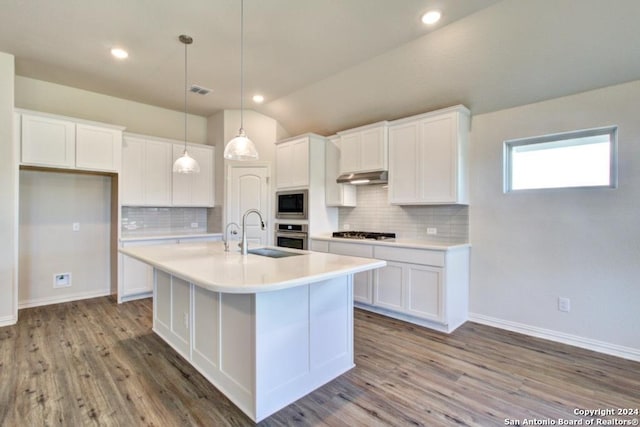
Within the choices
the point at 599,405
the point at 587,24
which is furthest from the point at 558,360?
the point at 587,24

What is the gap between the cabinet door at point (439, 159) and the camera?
11.3ft

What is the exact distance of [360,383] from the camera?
2309mm

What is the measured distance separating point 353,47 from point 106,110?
3768 mm

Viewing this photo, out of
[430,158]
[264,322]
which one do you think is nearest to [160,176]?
[264,322]

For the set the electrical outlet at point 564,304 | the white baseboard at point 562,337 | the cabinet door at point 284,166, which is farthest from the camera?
the cabinet door at point 284,166

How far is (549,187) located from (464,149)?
0.92 metres

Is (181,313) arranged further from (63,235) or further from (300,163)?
(63,235)

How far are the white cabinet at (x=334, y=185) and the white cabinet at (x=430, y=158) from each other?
0.88 metres

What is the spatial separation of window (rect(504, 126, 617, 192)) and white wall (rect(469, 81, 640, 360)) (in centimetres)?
10

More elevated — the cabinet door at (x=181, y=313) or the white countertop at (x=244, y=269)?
the white countertop at (x=244, y=269)

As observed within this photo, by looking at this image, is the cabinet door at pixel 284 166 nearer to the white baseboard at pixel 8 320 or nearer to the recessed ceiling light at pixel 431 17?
the recessed ceiling light at pixel 431 17

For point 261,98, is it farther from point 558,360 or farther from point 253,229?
point 558,360

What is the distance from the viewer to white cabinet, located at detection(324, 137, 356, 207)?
15.5 feet

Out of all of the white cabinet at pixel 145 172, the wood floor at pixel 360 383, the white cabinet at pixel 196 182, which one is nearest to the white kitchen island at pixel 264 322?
the wood floor at pixel 360 383
